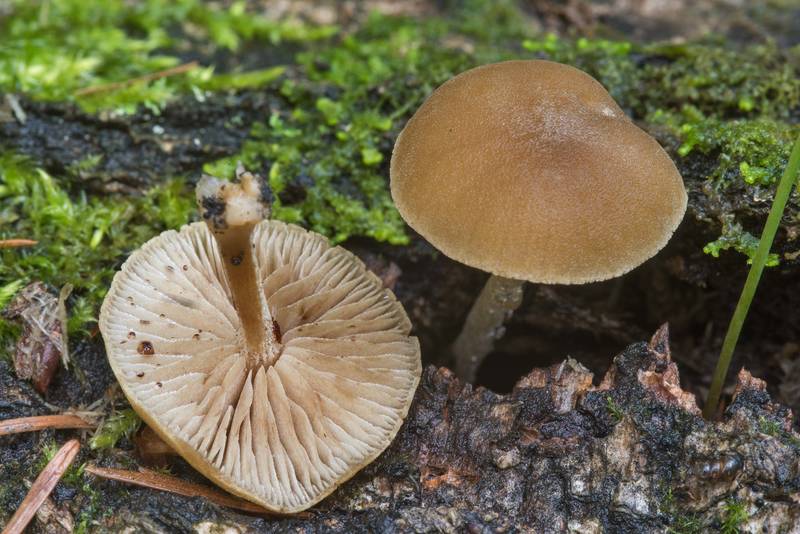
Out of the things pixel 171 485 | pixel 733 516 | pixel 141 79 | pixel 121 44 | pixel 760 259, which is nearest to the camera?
pixel 733 516

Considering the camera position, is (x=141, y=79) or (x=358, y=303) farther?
(x=141, y=79)

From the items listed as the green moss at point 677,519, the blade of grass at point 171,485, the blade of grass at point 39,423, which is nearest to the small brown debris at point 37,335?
the blade of grass at point 39,423

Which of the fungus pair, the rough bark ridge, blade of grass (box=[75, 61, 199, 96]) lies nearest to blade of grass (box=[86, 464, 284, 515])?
the rough bark ridge

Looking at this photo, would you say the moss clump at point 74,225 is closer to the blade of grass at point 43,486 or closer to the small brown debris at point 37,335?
the small brown debris at point 37,335

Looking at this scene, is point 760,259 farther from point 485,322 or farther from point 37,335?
point 37,335

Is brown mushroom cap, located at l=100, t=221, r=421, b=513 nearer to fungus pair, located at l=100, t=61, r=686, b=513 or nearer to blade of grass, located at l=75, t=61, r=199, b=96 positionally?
fungus pair, located at l=100, t=61, r=686, b=513

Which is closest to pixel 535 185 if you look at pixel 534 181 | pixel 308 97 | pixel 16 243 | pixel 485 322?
pixel 534 181
